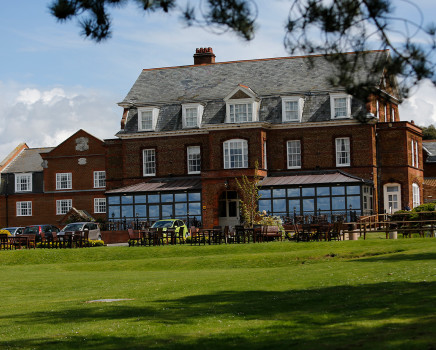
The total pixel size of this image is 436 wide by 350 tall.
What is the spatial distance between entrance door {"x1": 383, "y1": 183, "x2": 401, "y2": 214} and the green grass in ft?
68.1

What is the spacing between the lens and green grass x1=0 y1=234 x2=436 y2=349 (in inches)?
504

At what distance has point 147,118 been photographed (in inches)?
2152

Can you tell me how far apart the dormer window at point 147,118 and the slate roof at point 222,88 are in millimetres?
412

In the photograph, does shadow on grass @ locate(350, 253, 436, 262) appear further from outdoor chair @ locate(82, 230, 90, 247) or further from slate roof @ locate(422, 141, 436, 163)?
slate roof @ locate(422, 141, 436, 163)

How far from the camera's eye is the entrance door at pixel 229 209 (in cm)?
5168

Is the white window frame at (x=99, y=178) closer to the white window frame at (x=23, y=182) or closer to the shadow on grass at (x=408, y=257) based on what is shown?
the white window frame at (x=23, y=182)

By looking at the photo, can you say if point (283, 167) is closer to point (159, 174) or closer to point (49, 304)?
point (159, 174)

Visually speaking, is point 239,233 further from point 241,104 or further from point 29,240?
point 241,104

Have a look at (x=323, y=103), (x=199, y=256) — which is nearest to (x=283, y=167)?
(x=323, y=103)

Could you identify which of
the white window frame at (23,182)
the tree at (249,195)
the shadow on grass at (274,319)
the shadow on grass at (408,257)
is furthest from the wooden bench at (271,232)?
the white window frame at (23,182)

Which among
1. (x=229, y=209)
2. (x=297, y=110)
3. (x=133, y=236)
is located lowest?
(x=133, y=236)

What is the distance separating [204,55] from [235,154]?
12170 millimetres

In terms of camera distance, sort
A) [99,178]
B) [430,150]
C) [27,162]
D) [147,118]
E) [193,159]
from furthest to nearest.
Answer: [27,162] < [430,150] < [99,178] < [147,118] < [193,159]

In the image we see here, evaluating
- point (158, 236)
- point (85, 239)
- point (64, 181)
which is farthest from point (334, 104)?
point (64, 181)
